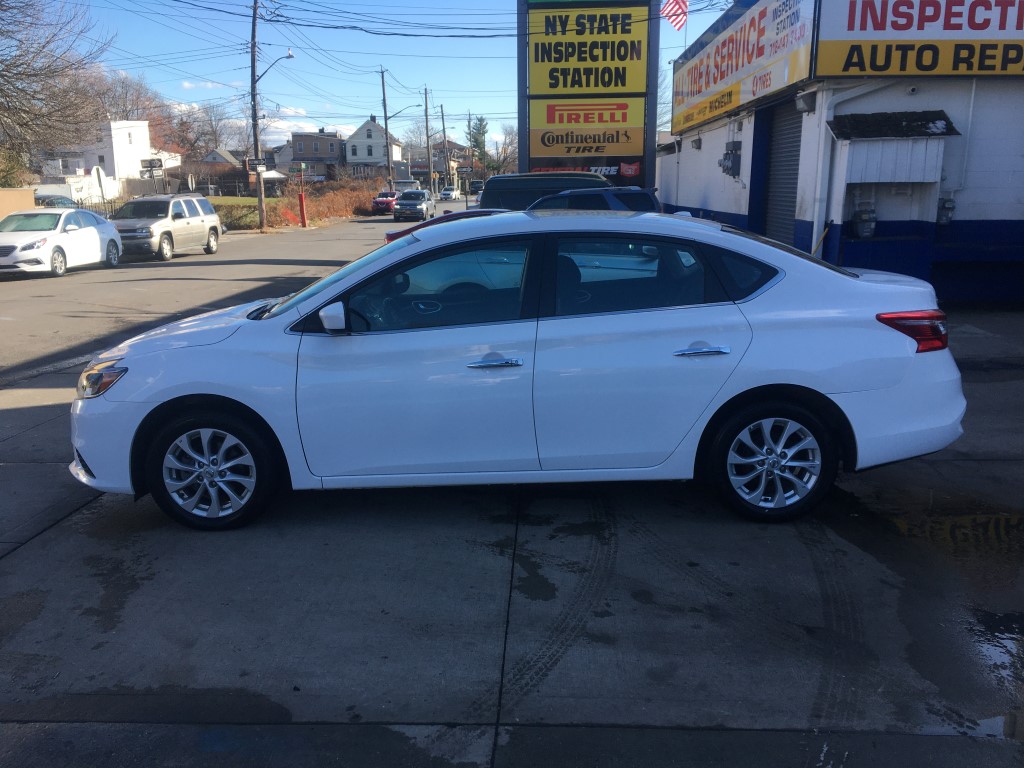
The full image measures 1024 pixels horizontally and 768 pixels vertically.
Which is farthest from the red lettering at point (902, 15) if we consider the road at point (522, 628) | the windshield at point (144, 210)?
the windshield at point (144, 210)

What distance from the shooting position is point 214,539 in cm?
475

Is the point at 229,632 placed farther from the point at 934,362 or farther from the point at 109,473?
the point at 934,362

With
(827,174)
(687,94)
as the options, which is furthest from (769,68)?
(687,94)

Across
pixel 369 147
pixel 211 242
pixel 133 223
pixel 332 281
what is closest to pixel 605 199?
pixel 332 281

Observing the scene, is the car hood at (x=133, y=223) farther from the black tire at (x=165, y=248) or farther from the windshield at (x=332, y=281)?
the windshield at (x=332, y=281)

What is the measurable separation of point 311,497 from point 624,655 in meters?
2.51

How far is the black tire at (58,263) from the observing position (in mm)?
18812

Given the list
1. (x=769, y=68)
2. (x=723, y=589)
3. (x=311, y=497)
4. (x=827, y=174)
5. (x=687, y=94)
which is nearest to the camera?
(x=723, y=589)

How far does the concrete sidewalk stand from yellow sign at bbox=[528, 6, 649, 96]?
26.4 feet

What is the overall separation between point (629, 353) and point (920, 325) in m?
1.60

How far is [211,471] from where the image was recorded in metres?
4.71

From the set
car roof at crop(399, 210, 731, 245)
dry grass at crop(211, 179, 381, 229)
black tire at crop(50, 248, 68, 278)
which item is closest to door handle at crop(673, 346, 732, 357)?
car roof at crop(399, 210, 731, 245)

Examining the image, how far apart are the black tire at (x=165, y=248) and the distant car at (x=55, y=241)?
1.47 metres

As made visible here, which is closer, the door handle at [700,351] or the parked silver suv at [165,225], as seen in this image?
the door handle at [700,351]
